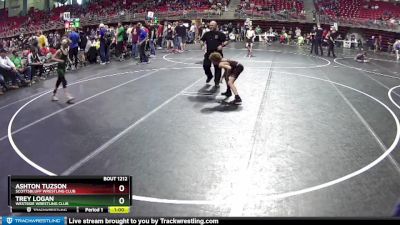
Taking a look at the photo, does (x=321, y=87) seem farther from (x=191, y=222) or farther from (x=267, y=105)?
(x=191, y=222)

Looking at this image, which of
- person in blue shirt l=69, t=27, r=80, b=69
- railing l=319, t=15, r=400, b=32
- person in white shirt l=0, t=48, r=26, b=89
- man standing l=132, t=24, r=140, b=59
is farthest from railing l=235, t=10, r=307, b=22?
person in white shirt l=0, t=48, r=26, b=89

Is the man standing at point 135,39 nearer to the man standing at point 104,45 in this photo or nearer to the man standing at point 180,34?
the man standing at point 104,45

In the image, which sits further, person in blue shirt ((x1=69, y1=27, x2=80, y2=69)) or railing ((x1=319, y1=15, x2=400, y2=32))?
railing ((x1=319, y1=15, x2=400, y2=32))

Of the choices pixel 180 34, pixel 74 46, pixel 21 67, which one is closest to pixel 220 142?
pixel 21 67

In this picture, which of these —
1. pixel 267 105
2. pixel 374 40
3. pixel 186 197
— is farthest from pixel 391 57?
pixel 186 197

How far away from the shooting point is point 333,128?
9.02 meters

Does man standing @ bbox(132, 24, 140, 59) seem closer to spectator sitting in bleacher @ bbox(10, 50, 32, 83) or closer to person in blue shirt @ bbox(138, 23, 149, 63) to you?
person in blue shirt @ bbox(138, 23, 149, 63)

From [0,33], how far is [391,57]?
131 ft

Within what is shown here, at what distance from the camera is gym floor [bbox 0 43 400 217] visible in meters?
5.79

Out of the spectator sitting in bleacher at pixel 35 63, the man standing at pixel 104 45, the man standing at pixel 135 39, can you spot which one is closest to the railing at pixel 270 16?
the man standing at pixel 135 39
